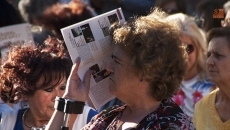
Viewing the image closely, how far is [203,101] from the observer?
13.6 feet

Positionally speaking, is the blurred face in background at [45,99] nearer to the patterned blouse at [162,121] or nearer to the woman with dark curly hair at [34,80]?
the woman with dark curly hair at [34,80]

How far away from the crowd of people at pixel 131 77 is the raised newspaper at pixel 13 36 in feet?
0.84

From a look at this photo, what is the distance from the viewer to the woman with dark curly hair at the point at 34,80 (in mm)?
3803

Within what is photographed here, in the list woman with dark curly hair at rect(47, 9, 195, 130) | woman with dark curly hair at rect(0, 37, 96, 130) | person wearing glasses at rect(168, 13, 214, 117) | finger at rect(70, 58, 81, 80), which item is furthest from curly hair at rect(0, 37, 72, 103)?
person wearing glasses at rect(168, 13, 214, 117)

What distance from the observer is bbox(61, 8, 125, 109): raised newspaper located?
10.1ft

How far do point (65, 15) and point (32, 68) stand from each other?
165 cm

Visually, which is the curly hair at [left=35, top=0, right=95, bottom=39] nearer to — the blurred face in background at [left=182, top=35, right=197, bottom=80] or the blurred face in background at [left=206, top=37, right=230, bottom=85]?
the blurred face in background at [left=182, top=35, right=197, bottom=80]

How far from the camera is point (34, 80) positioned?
151 inches

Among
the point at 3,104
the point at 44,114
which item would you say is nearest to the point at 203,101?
the point at 44,114

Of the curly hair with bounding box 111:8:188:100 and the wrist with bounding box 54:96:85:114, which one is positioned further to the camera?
the wrist with bounding box 54:96:85:114

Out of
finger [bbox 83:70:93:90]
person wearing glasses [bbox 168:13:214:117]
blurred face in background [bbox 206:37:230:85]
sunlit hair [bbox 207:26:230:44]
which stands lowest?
person wearing glasses [bbox 168:13:214:117]

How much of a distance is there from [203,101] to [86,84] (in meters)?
1.22

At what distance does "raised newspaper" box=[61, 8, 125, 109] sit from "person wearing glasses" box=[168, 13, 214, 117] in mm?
2151

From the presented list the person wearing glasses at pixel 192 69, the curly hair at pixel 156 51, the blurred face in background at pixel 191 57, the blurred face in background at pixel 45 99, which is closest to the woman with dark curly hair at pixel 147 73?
the curly hair at pixel 156 51
